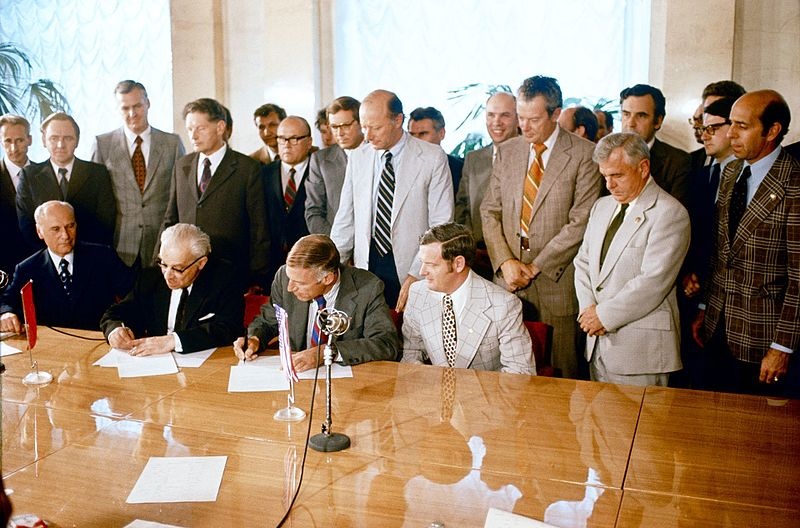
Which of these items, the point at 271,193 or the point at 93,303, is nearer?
the point at 93,303

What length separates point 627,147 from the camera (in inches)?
132

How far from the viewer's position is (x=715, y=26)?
213 inches

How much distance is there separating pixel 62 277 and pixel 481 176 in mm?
2350

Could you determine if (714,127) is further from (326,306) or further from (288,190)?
(288,190)

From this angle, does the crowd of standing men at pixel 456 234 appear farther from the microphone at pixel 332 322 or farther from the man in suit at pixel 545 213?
the microphone at pixel 332 322

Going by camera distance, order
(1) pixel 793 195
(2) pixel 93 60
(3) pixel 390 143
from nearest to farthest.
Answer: (1) pixel 793 195, (3) pixel 390 143, (2) pixel 93 60

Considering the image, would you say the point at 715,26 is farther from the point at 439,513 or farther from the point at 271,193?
the point at 439,513

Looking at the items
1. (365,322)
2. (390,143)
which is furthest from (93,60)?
(365,322)

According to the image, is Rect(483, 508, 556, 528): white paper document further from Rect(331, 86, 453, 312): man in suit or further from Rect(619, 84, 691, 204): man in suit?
Rect(619, 84, 691, 204): man in suit

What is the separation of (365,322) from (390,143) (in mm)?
1175

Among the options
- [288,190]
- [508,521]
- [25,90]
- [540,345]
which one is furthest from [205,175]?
[25,90]

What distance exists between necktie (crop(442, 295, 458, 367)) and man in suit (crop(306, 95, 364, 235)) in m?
1.39

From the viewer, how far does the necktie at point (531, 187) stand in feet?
13.1

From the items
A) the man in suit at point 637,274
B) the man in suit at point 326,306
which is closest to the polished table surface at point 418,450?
the man in suit at point 326,306
